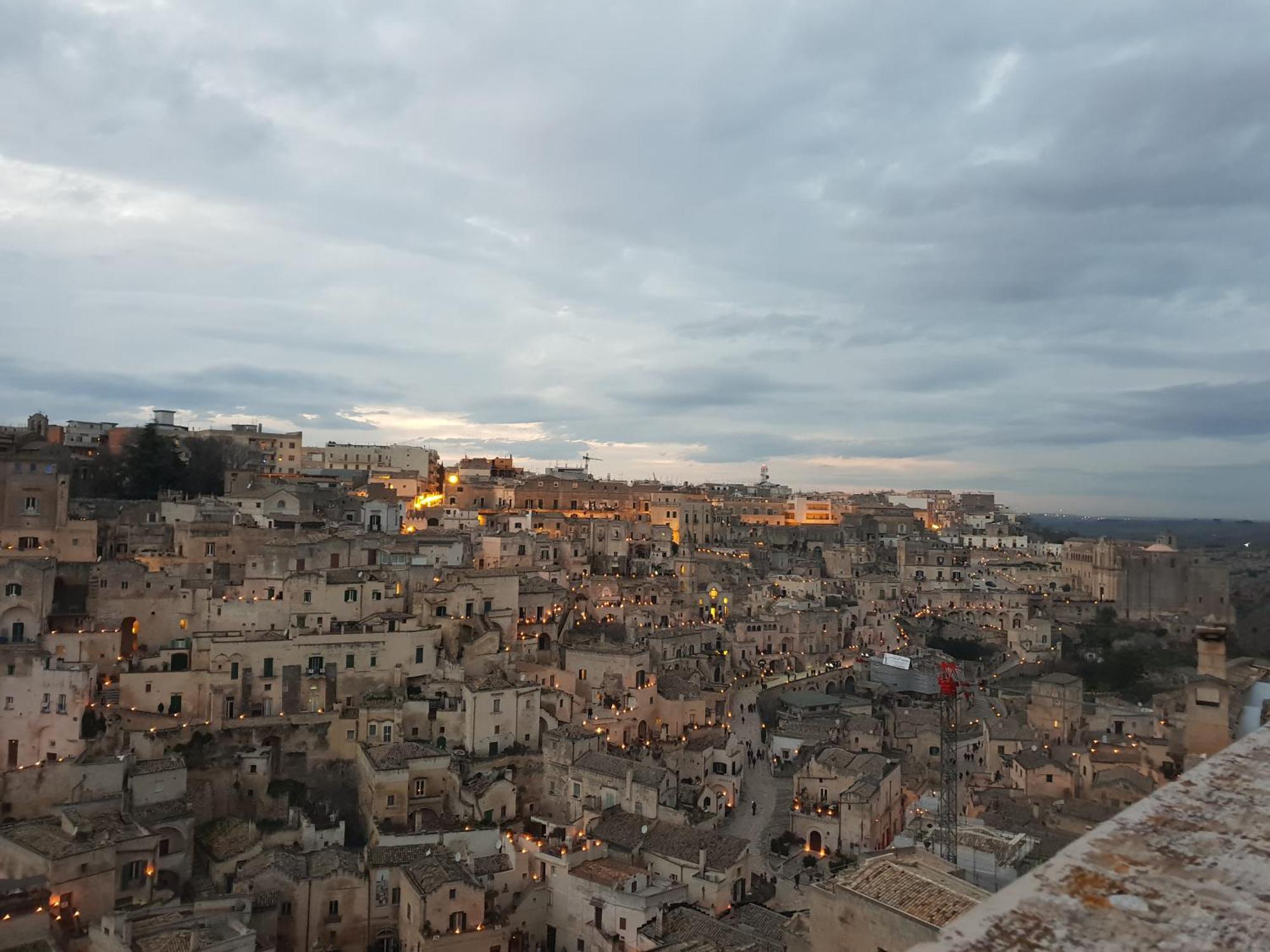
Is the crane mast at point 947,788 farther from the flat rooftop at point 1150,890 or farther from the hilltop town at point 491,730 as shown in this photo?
the flat rooftop at point 1150,890

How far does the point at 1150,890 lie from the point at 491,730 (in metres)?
24.3

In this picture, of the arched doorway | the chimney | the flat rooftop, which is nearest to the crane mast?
the chimney

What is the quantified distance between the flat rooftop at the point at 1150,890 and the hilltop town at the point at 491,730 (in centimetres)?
497

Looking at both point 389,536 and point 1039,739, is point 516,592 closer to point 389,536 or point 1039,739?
point 389,536

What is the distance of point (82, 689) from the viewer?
23.1 meters

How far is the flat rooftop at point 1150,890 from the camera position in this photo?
2816mm

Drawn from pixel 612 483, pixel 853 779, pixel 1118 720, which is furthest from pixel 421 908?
pixel 612 483

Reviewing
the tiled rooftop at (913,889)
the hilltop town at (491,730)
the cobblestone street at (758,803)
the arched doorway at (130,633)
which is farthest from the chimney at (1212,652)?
the arched doorway at (130,633)

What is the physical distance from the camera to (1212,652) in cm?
1220

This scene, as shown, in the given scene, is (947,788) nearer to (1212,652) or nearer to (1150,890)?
(1212,652)

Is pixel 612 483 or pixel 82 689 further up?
pixel 612 483

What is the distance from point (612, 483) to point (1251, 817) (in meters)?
63.3

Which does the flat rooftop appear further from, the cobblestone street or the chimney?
the cobblestone street

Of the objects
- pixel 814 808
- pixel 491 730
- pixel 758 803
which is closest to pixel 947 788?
pixel 814 808
